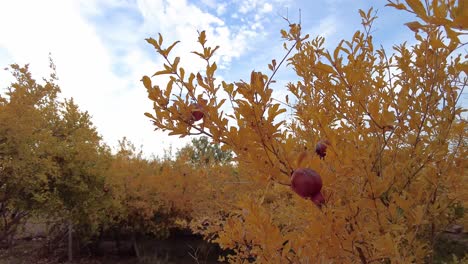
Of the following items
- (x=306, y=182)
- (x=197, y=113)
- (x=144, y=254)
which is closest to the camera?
(x=306, y=182)

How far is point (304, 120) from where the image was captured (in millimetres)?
1865

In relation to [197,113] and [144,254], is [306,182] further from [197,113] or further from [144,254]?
[144,254]

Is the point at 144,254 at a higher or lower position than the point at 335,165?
lower

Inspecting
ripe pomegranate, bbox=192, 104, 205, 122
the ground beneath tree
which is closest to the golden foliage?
ripe pomegranate, bbox=192, 104, 205, 122

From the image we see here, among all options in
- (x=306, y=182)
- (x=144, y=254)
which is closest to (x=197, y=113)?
(x=306, y=182)

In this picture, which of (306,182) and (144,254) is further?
(144,254)

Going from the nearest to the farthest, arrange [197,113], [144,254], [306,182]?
[306,182]
[197,113]
[144,254]

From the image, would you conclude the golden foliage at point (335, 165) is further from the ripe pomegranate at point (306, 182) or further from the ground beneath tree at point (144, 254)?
the ground beneath tree at point (144, 254)

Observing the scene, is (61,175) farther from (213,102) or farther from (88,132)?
(213,102)

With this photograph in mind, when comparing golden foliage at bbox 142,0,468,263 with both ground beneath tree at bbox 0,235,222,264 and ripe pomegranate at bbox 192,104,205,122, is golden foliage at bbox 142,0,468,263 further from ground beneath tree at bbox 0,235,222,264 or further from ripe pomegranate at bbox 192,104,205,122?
ground beneath tree at bbox 0,235,222,264

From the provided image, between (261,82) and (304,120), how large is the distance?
0.85 m

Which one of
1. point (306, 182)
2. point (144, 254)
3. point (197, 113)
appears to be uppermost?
point (197, 113)

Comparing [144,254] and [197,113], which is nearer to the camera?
[197,113]

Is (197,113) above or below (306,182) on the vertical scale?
above
